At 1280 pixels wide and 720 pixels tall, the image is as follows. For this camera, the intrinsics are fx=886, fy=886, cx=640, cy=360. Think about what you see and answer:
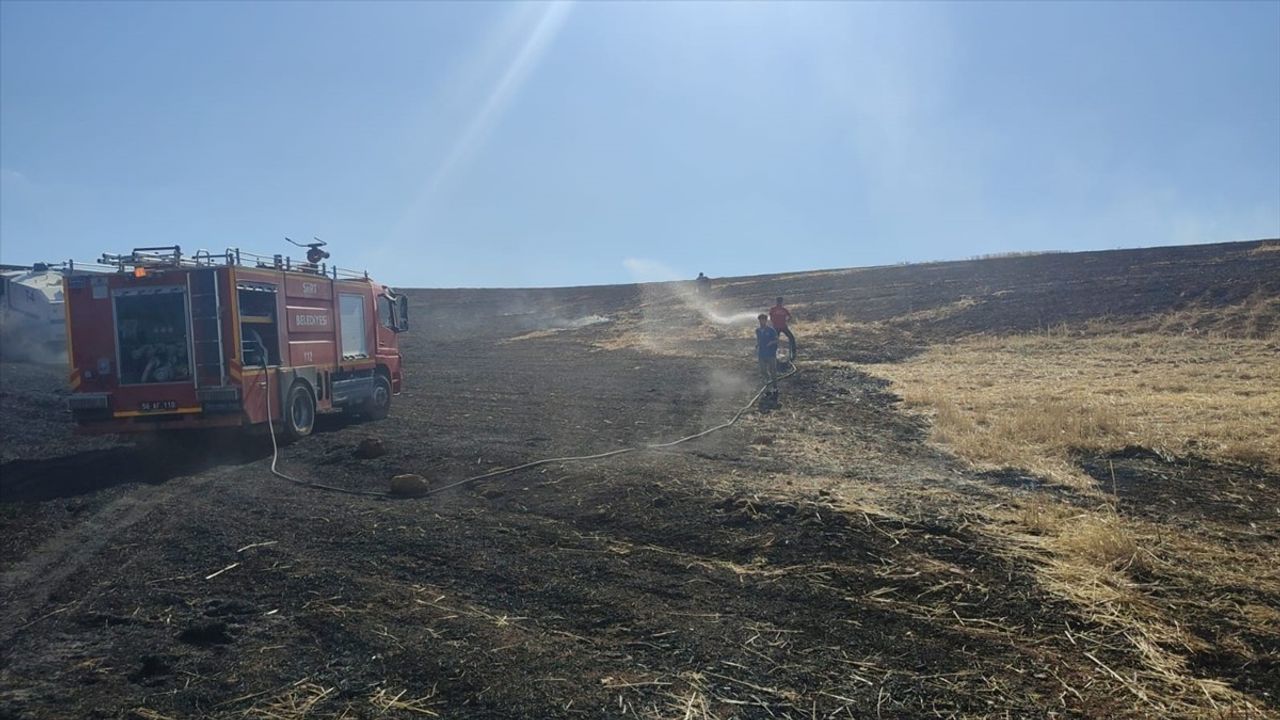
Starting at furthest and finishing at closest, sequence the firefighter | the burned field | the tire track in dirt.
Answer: the firefighter → the tire track in dirt → the burned field

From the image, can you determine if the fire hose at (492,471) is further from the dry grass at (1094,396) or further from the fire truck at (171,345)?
the dry grass at (1094,396)

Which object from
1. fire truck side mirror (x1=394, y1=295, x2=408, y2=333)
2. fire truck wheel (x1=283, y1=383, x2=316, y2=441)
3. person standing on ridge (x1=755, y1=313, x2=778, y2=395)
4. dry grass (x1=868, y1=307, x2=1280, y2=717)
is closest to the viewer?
dry grass (x1=868, y1=307, x2=1280, y2=717)

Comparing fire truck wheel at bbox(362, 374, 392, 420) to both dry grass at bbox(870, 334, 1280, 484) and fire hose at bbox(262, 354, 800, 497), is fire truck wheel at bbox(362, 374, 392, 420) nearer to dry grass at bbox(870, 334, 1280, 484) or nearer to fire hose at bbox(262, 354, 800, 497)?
fire hose at bbox(262, 354, 800, 497)

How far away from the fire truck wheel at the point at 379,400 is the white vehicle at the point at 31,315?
1682cm

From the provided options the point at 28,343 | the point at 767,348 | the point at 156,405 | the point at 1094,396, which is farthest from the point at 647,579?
the point at 28,343

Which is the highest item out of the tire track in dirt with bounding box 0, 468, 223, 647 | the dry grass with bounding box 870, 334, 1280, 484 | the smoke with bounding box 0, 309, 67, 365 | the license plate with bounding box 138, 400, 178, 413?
the smoke with bounding box 0, 309, 67, 365

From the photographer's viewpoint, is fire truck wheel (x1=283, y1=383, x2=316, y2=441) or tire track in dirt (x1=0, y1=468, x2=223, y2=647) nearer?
tire track in dirt (x1=0, y1=468, x2=223, y2=647)

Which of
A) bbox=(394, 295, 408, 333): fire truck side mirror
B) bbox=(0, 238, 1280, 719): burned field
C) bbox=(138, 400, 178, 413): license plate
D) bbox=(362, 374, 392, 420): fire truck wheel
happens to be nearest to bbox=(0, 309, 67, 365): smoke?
bbox=(394, 295, 408, 333): fire truck side mirror

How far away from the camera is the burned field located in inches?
180

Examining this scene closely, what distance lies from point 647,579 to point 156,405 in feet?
29.0

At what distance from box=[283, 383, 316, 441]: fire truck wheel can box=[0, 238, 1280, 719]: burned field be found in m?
0.47

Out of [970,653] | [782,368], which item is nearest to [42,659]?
[970,653]

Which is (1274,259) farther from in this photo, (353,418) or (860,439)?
(353,418)

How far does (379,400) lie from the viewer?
55.0 ft
